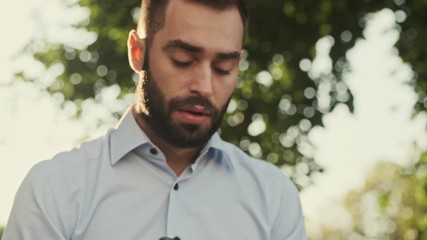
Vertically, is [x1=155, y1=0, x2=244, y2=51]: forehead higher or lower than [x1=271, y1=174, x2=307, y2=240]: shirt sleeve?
higher

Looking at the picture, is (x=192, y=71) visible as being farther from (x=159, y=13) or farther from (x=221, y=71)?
(x=159, y=13)

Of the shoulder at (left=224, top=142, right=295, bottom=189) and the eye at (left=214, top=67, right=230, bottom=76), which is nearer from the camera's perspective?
the eye at (left=214, top=67, right=230, bottom=76)

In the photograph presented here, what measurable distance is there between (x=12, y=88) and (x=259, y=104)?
2758 mm

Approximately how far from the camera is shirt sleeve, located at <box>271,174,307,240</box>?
13.8 ft

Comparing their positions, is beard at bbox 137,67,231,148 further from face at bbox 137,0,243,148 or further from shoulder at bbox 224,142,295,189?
shoulder at bbox 224,142,295,189

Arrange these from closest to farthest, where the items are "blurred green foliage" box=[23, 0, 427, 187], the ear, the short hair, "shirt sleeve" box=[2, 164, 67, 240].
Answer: "shirt sleeve" box=[2, 164, 67, 240], the short hair, the ear, "blurred green foliage" box=[23, 0, 427, 187]

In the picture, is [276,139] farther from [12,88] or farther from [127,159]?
[127,159]

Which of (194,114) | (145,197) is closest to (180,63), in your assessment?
(194,114)

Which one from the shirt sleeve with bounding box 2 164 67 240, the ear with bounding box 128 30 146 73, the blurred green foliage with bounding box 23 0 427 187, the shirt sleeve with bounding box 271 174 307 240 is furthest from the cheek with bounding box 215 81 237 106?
the blurred green foliage with bounding box 23 0 427 187

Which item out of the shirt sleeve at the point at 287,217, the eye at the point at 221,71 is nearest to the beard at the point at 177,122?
the eye at the point at 221,71

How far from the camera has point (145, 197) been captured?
4059 millimetres

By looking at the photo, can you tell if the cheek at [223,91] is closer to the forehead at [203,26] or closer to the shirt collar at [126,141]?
the forehead at [203,26]

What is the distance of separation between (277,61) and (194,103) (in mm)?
7759

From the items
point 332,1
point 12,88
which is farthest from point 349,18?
point 12,88
